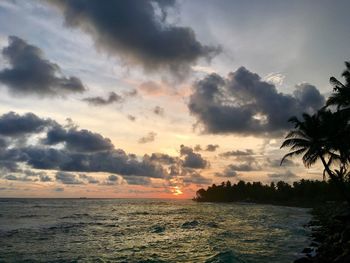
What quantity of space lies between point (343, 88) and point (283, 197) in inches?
5704

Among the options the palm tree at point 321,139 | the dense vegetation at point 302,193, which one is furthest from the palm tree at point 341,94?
the dense vegetation at point 302,193

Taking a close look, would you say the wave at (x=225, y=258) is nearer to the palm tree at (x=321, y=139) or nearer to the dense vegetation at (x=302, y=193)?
the palm tree at (x=321, y=139)

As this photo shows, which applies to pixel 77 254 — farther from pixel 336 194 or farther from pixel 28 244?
pixel 336 194

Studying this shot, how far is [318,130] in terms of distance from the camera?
136ft

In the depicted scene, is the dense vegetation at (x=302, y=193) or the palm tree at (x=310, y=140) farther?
the dense vegetation at (x=302, y=193)

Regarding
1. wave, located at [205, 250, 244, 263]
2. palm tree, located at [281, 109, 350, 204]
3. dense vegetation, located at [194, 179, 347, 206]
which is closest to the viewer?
wave, located at [205, 250, 244, 263]

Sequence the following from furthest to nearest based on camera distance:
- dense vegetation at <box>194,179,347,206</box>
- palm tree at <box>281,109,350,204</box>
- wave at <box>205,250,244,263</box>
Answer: dense vegetation at <box>194,179,347,206</box>
palm tree at <box>281,109,350,204</box>
wave at <box>205,250,244,263</box>

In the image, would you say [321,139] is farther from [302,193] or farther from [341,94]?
[302,193]

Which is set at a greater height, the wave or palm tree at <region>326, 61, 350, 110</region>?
palm tree at <region>326, 61, 350, 110</region>

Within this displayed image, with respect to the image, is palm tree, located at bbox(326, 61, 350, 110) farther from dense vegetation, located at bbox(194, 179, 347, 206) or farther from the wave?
dense vegetation, located at bbox(194, 179, 347, 206)

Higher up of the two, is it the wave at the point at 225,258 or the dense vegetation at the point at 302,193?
the dense vegetation at the point at 302,193

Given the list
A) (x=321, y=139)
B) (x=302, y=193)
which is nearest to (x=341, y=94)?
(x=321, y=139)

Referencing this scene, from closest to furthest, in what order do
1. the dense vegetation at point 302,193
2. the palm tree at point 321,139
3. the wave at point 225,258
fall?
the wave at point 225,258, the palm tree at point 321,139, the dense vegetation at point 302,193

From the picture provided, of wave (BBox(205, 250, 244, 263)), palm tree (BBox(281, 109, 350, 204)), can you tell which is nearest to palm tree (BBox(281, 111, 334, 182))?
palm tree (BBox(281, 109, 350, 204))
